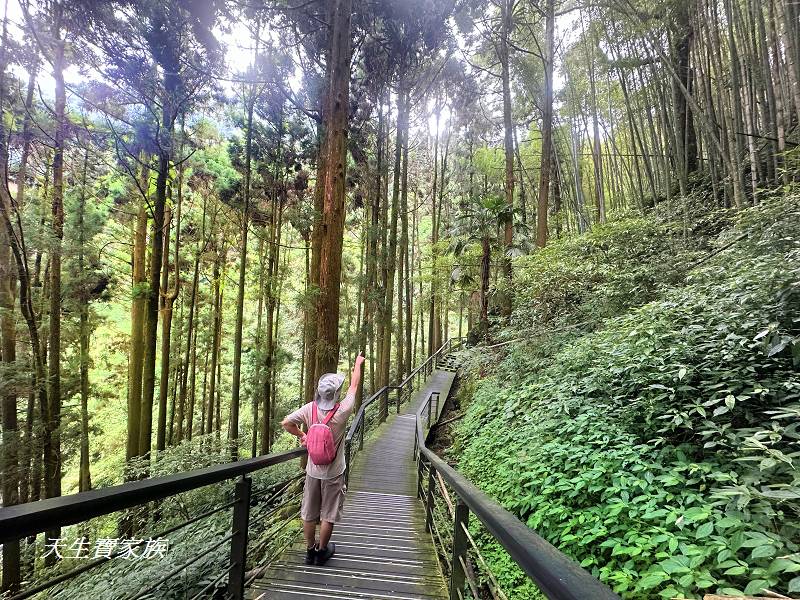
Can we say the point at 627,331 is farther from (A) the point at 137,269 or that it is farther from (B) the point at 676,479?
(A) the point at 137,269

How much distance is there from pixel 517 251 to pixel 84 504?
9542mm

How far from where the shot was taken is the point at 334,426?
2711 millimetres

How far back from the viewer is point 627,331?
4.23 meters

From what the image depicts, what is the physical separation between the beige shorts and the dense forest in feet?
5.25

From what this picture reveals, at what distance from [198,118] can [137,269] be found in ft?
15.8

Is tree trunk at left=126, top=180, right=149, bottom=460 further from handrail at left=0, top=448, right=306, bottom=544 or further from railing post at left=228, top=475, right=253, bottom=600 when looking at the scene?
handrail at left=0, top=448, right=306, bottom=544

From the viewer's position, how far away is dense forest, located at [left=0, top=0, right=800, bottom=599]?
255 cm

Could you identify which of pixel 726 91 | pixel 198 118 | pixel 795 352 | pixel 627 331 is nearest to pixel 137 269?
pixel 198 118

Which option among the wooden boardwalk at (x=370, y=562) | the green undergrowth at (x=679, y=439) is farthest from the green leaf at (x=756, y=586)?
the wooden boardwalk at (x=370, y=562)

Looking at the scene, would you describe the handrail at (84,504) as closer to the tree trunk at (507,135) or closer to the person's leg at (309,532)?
the person's leg at (309,532)

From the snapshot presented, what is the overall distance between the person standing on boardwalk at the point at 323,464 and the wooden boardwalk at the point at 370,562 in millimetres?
201

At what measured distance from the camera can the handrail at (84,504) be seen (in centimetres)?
91

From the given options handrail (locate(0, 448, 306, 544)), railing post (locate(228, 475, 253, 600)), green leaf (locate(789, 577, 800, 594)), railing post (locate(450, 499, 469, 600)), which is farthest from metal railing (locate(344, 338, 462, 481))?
green leaf (locate(789, 577, 800, 594))

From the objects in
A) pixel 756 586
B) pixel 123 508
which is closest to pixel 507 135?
pixel 756 586
